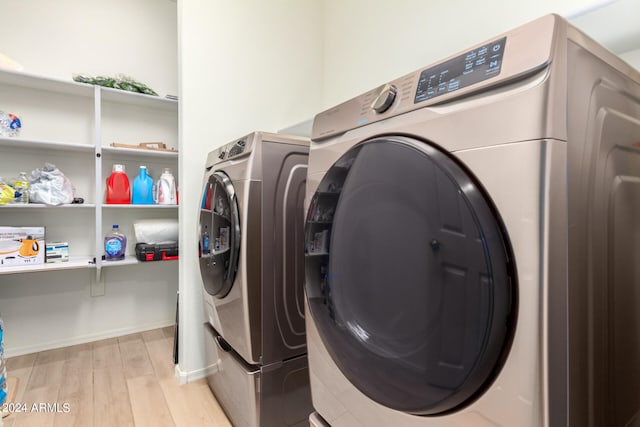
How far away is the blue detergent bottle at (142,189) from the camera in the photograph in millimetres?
2275

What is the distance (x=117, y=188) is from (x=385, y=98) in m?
2.26

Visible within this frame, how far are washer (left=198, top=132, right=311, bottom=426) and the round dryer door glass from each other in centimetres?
45

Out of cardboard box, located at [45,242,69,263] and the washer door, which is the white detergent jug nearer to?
cardboard box, located at [45,242,69,263]

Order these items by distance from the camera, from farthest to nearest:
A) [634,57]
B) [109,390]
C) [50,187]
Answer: [50,187] < [109,390] < [634,57]

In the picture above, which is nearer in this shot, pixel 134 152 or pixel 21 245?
pixel 21 245

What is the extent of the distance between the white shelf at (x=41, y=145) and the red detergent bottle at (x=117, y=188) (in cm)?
21

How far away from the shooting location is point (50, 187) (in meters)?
1.97

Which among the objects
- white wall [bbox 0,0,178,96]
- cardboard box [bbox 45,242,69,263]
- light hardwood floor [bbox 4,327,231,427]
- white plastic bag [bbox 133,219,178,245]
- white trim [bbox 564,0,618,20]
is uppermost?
white wall [bbox 0,0,178,96]

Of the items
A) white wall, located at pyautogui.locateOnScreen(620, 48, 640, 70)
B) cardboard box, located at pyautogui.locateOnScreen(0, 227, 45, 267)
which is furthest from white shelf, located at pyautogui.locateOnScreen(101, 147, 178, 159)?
white wall, located at pyautogui.locateOnScreen(620, 48, 640, 70)

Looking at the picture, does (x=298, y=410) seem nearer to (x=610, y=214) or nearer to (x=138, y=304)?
(x=610, y=214)

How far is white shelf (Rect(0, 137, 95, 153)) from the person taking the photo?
6.17 ft

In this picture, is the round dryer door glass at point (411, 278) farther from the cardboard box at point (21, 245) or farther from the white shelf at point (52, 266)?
the cardboard box at point (21, 245)

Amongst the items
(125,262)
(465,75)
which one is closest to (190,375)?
(125,262)

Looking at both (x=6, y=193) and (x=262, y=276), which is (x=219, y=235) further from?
(x=6, y=193)
